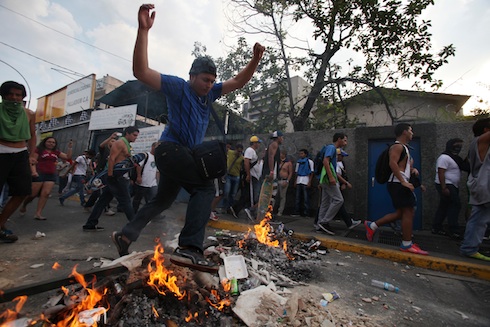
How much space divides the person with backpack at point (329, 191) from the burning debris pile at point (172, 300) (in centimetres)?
263

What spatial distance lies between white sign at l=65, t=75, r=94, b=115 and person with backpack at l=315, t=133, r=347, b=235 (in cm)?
1742

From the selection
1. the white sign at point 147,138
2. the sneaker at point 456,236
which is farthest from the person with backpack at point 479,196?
the white sign at point 147,138

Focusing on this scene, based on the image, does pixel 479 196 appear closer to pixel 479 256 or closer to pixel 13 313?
pixel 479 256

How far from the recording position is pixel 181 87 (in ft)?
7.36

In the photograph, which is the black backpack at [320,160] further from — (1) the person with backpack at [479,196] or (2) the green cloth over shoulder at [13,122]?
(2) the green cloth over shoulder at [13,122]

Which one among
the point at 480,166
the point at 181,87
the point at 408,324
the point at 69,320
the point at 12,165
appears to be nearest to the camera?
the point at 69,320

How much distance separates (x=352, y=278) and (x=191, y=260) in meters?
2.14

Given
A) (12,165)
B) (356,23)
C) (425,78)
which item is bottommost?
(12,165)

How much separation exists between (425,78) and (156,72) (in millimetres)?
9393

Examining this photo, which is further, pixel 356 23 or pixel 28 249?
pixel 356 23

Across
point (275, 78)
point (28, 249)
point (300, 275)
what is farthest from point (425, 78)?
point (28, 249)

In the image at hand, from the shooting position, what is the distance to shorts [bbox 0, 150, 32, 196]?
3.04 meters

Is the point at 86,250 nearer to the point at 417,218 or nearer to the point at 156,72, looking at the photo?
the point at 156,72

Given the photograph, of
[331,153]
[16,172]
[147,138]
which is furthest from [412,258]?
[147,138]
